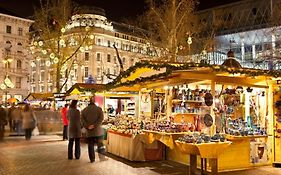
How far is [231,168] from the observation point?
360 inches

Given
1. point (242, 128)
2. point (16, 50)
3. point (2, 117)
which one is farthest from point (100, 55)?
point (242, 128)

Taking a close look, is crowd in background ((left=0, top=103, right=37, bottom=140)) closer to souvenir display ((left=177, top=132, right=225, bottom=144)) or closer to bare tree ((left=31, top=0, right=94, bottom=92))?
bare tree ((left=31, top=0, right=94, bottom=92))

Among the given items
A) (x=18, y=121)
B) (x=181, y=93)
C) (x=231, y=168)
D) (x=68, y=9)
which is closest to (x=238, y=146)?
(x=231, y=168)

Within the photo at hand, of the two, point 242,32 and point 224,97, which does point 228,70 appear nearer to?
point 224,97

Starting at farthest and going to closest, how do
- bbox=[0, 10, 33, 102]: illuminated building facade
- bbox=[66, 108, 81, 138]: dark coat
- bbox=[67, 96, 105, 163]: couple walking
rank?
1. bbox=[0, 10, 33, 102]: illuminated building facade
2. bbox=[66, 108, 81, 138]: dark coat
3. bbox=[67, 96, 105, 163]: couple walking

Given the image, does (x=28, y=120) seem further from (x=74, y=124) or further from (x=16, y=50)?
(x=16, y=50)

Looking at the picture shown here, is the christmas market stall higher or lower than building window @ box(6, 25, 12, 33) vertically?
lower

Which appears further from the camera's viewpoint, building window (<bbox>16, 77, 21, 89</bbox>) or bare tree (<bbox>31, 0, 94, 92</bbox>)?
building window (<bbox>16, 77, 21, 89</bbox>)

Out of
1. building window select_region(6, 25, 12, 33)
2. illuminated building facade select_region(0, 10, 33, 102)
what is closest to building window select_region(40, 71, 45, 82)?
illuminated building facade select_region(0, 10, 33, 102)

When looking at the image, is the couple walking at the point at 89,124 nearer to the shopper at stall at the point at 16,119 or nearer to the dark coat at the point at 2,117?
the dark coat at the point at 2,117

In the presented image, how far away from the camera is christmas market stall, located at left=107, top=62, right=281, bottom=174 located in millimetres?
8289

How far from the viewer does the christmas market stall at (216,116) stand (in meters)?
8.29

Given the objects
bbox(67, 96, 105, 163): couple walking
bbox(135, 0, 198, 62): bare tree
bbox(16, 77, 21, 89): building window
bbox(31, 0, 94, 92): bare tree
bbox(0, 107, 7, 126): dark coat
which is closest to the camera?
bbox(67, 96, 105, 163): couple walking

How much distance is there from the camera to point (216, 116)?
9109 mm
